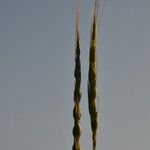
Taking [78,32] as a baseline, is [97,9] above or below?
above

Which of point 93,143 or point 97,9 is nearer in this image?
point 93,143

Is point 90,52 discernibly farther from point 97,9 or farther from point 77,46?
point 97,9

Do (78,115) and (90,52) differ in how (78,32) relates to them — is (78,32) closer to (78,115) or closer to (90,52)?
(90,52)

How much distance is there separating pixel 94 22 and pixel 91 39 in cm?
14

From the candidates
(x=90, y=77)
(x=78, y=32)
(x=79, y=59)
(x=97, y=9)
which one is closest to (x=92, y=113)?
(x=90, y=77)

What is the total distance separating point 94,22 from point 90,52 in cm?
25

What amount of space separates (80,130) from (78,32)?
0.81 m

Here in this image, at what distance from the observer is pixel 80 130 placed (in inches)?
94.4

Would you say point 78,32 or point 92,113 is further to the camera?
point 78,32

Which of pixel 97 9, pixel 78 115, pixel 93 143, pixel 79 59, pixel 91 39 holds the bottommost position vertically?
pixel 93 143


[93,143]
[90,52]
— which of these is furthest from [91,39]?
[93,143]

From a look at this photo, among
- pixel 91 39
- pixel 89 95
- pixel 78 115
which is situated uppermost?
pixel 91 39

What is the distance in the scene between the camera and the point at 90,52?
2385 mm

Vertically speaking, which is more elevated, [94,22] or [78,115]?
[94,22]
